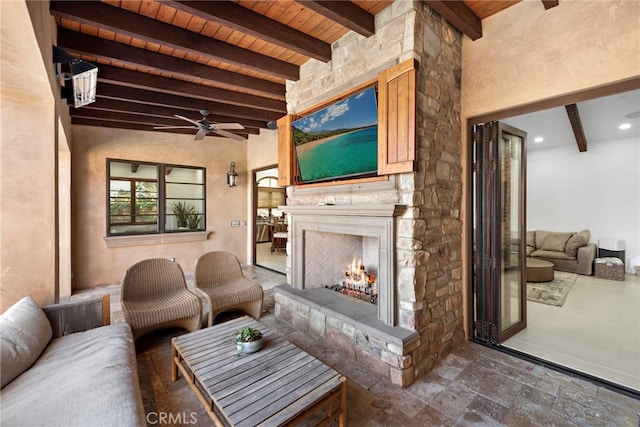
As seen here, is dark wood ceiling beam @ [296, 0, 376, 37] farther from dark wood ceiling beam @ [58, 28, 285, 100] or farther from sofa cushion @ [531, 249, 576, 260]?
sofa cushion @ [531, 249, 576, 260]

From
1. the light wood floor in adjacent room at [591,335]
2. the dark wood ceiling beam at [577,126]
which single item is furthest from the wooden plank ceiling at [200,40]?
the dark wood ceiling beam at [577,126]

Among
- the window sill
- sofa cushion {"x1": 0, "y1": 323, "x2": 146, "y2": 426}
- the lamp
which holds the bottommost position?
sofa cushion {"x1": 0, "y1": 323, "x2": 146, "y2": 426}

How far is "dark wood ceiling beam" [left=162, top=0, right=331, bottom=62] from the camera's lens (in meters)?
2.26

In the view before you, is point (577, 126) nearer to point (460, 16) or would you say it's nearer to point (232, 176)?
point (460, 16)

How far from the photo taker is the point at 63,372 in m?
1.79

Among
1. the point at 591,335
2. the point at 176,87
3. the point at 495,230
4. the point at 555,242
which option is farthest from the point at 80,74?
the point at 555,242

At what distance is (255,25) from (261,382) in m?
2.92

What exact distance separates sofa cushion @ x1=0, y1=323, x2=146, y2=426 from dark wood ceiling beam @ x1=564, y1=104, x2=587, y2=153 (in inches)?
273

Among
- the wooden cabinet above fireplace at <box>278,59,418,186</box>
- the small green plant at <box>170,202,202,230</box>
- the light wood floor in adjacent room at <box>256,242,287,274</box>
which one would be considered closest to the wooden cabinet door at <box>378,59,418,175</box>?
the wooden cabinet above fireplace at <box>278,59,418,186</box>

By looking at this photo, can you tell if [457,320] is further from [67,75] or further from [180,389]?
[67,75]

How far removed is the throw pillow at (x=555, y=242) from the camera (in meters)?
6.18

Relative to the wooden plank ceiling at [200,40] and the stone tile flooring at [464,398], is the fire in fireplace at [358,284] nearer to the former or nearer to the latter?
the stone tile flooring at [464,398]

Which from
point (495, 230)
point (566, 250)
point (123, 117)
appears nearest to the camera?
point (495, 230)

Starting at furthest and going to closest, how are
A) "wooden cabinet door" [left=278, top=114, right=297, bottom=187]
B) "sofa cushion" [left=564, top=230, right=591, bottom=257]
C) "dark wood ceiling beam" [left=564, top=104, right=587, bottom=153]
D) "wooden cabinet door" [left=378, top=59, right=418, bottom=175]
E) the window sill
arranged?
"sofa cushion" [left=564, top=230, right=591, bottom=257] → the window sill → "dark wood ceiling beam" [left=564, top=104, right=587, bottom=153] → "wooden cabinet door" [left=278, top=114, right=297, bottom=187] → "wooden cabinet door" [left=378, top=59, right=418, bottom=175]
